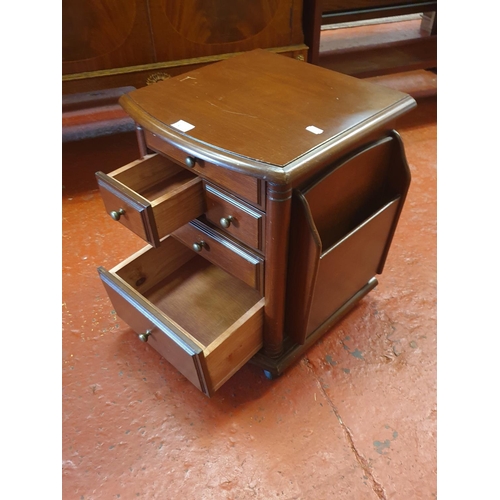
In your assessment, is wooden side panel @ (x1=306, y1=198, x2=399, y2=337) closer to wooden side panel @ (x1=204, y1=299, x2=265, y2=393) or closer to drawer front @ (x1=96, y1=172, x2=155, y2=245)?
wooden side panel @ (x1=204, y1=299, x2=265, y2=393)

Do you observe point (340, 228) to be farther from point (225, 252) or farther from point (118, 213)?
point (118, 213)

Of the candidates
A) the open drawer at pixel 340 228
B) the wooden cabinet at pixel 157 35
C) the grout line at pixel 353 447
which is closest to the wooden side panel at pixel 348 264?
the open drawer at pixel 340 228

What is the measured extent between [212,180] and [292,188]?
185 mm

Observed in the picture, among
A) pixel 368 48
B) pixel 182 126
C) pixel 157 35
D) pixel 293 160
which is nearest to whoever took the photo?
pixel 293 160

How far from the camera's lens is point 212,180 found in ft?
2.89

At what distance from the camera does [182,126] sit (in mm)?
875

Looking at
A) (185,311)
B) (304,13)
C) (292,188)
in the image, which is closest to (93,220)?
(185,311)

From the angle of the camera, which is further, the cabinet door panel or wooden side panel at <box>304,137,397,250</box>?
the cabinet door panel

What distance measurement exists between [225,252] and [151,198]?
0.22 metres

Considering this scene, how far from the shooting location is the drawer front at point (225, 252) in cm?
94

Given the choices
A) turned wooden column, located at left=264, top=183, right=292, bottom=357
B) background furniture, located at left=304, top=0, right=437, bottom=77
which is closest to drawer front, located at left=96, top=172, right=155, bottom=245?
turned wooden column, located at left=264, top=183, right=292, bottom=357

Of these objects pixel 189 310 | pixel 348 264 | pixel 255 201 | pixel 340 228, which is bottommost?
pixel 189 310

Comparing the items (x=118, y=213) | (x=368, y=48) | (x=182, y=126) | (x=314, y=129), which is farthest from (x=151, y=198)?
(x=368, y=48)

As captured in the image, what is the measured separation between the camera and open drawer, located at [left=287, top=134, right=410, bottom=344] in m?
0.86
